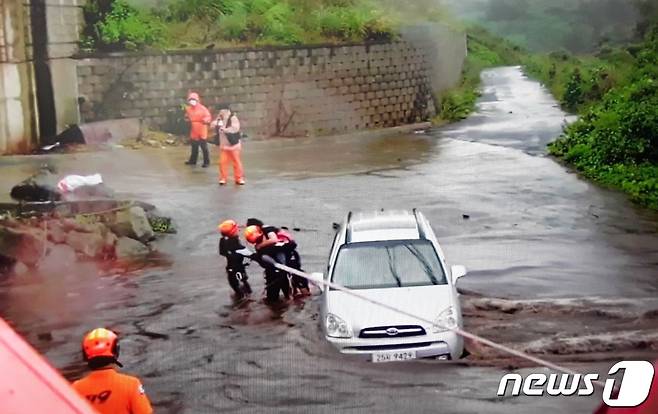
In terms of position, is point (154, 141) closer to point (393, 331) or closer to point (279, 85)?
point (279, 85)

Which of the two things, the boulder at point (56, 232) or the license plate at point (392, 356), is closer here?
the license plate at point (392, 356)

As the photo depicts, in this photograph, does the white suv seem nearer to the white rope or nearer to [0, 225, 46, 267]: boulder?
the white rope

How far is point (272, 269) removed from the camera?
477cm

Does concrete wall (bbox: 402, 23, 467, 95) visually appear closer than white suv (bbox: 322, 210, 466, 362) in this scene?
No

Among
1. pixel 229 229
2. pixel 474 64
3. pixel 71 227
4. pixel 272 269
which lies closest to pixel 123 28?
pixel 71 227

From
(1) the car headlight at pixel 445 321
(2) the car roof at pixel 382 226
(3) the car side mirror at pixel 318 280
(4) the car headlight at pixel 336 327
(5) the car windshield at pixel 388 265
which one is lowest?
(4) the car headlight at pixel 336 327

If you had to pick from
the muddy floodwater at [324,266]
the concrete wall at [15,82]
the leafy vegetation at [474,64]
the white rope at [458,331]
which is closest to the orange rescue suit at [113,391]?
the muddy floodwater at [324,266]

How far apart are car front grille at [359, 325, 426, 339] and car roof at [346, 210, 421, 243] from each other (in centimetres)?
61

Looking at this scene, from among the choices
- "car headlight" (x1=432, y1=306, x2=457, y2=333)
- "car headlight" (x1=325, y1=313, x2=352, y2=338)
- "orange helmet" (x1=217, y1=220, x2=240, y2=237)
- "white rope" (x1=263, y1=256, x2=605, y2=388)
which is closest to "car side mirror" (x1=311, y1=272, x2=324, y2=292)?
"white rope" (x1=263, y1=256, x2=605, y2=388)

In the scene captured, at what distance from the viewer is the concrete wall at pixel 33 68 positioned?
5.07 m

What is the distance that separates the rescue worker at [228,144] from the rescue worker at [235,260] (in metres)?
0.38

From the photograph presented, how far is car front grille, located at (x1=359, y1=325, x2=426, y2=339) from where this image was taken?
429cm

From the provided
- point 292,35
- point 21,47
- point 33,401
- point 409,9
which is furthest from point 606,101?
point 33,401

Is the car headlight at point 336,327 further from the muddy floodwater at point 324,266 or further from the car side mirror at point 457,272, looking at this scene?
the car side mirror at point 457,272
